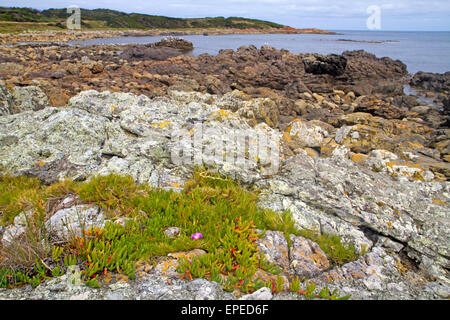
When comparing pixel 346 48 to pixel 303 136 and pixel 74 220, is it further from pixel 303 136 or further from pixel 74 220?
pixel 74 220

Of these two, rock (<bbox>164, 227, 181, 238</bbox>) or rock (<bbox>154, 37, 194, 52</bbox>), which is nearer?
rock (<bbox>164, 227, 181, 238</bbox>)

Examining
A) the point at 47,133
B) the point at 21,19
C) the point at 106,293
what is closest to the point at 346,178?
the point at 106,293

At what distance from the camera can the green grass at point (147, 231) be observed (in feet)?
9.96

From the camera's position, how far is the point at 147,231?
12.1 feet

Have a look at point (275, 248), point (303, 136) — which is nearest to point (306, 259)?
point (275, 248)

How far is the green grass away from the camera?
9.96 feet

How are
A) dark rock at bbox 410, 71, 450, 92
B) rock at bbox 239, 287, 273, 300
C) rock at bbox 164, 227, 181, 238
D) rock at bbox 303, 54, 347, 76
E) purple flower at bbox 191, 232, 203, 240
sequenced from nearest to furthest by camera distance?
rock at bbox 239, 287, 273, 300, purple flower at bbox 191, 232, 203, 240, rock at bbox 164, 227, 181, 238, dark rock at bbox 410, 71, 450, 92, rock at bbox 303, 54, 347, 76

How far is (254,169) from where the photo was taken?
5.14 m

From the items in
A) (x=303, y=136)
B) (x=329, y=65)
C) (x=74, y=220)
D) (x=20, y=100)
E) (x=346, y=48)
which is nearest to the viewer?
(x=74, y=220)

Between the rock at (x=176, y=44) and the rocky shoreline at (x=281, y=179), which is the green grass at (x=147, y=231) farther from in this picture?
the rock at (x=176, y=44)

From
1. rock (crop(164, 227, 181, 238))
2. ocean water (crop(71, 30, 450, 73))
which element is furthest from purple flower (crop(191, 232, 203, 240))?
ocean water (crop(71, 30, 450, 73))

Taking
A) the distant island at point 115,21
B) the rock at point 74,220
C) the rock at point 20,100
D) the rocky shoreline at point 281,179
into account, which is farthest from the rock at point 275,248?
the distant island at point 115,21

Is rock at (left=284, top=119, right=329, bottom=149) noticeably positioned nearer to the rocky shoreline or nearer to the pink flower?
the rocky shoreline

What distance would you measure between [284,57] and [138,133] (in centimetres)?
4324
